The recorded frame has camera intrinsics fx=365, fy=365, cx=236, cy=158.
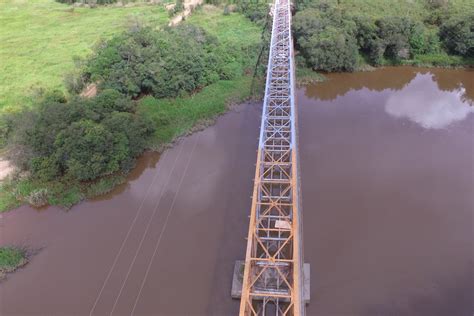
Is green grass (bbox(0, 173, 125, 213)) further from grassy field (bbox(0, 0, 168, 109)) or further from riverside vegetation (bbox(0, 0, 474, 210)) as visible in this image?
grassy field (bbox(0, 0, 168, 109))

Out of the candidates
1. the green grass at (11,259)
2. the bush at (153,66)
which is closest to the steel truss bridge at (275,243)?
the bush at (153,66)

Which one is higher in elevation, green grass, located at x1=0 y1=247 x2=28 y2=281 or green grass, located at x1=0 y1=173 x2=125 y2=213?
green grass, located at x1=0 y1=173 x2=125 y2=213

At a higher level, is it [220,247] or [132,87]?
[132,87]

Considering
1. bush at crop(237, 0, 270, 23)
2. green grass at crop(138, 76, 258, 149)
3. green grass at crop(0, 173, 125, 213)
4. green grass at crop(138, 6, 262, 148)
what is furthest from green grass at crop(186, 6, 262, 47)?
green grass at crop(0, 173, 125, 213)

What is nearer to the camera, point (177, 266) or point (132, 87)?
point (177, 266)

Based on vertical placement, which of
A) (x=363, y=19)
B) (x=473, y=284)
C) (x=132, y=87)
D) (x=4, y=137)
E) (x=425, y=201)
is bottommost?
(x=473, y=284)

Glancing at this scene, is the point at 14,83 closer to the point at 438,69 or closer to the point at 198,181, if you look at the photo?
the point at 198,181

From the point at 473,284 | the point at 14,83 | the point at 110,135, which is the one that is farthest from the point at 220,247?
the point at 14,83
